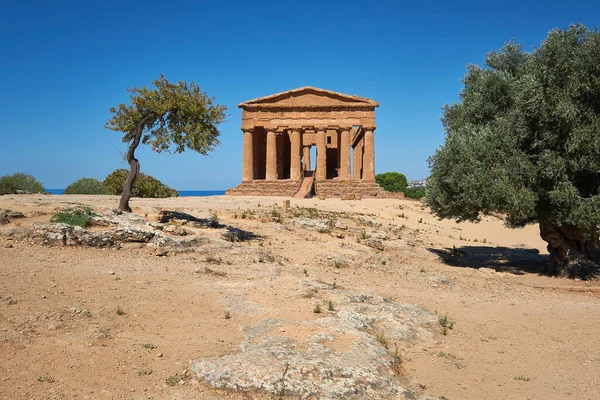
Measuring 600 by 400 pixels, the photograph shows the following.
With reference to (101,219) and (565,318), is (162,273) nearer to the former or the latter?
(101,219)

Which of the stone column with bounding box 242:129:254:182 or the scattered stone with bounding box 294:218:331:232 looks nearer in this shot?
the scattered stone with bounding box 294:218:331:232

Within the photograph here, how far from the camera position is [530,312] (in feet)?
38.0

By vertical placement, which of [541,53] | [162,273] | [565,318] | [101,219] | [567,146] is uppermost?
[541,53]

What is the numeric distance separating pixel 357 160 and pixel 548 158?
30511mm

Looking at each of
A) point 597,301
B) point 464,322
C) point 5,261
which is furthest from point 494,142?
point 5,261

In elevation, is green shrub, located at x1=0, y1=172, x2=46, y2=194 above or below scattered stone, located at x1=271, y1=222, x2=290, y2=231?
above

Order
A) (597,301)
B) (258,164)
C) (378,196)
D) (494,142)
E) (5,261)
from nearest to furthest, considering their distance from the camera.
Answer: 1. (5,261)
2. (597,301)
3. (494,142)
4. (378,196)
5. (258,164)

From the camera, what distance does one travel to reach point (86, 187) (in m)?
38.8

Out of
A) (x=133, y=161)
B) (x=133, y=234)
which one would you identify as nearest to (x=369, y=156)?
(x=133, y=161)

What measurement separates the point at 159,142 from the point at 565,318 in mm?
13267

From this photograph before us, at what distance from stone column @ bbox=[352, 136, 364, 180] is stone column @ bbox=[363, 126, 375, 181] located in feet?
6.02

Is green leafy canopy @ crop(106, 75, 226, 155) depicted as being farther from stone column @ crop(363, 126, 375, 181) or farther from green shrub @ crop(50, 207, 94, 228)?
stone column @ crop(363, 126, 375, 181)

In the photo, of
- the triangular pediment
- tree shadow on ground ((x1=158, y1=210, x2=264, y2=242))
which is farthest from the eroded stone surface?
the triangular pediment

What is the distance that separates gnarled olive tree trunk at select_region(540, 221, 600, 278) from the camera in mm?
15466
